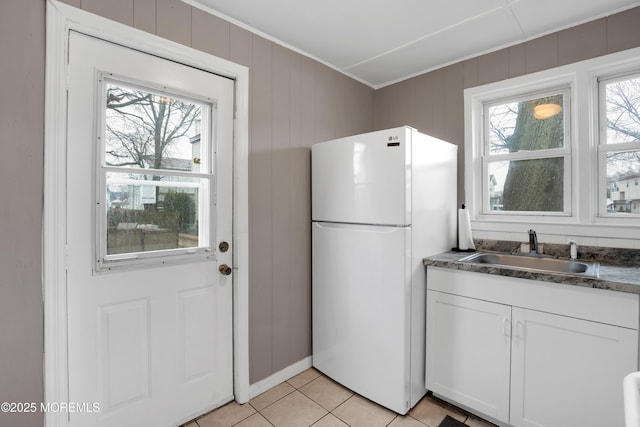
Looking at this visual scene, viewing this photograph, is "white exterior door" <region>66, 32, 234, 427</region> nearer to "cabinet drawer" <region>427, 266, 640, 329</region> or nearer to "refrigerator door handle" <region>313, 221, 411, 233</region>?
"refrigerator door handle" <region>313, 221, 411, 233</region>

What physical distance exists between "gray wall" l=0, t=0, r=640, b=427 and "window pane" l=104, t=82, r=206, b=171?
0.89 feet

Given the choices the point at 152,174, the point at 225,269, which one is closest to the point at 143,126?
the point at 152,174

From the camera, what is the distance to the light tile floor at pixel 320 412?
1.77 metres

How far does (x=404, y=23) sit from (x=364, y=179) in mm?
1028

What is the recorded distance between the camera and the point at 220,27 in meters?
1.84

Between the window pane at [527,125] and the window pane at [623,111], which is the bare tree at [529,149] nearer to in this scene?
the window pane at [527,125]

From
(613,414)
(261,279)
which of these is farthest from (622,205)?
(261,279)

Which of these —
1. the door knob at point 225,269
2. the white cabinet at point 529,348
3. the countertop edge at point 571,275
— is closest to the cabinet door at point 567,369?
the white cabinet at point 529,348

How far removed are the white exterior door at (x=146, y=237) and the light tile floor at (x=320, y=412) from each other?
0.16 meters

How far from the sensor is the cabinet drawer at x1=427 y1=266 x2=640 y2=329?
4.44 ft

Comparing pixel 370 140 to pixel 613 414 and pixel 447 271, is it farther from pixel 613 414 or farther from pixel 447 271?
pixel 613 414

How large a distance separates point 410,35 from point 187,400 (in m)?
2.70

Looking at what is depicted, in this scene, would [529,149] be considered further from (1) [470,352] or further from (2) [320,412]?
(2) [320,412]

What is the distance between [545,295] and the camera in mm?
1542
